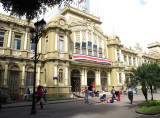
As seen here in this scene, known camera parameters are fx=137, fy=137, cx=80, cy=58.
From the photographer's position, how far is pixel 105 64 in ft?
88.2

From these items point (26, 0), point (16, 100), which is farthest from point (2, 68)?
point (26, 0)

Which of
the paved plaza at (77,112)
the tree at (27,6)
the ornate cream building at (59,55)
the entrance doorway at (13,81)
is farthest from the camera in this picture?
the ornate cream building at (59,55)

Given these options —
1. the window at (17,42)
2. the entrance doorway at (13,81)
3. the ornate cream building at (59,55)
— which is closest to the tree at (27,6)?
the ornate cream building at (59,55)

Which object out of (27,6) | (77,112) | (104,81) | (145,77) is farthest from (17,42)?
(104,81)

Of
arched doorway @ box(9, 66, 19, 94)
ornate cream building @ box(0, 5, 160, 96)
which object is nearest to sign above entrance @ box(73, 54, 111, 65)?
ornate cream building @ box(0, 5, 160, 96)

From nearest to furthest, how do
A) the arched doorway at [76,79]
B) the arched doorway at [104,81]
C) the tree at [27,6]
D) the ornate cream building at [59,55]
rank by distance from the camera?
the tree at [27,6]
the ornate cream building at [59,55]
the arched doorway at [76,79]
the arched doorway at [104,81]

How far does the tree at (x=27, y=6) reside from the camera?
9.94 meters

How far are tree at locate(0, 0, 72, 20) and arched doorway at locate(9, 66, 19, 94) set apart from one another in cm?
1009

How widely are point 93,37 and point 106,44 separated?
4.02 m

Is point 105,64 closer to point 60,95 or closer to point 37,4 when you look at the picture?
point 60,95

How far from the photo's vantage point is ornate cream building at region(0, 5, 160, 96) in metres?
18.7

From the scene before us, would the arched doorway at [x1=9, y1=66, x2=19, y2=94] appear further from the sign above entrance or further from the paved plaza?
the sign above entrance

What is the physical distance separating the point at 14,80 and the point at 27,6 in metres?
11.9

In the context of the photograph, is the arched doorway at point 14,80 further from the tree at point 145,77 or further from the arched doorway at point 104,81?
the arched doorway at point 104,81
